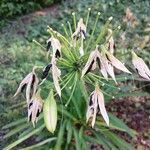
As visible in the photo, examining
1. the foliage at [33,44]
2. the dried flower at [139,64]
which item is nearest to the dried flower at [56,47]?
the dried flower at [139,64]

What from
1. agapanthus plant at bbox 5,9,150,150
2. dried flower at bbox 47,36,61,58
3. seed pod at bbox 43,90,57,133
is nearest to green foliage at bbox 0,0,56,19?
agapanthus plant at bbox 5,9,150,150

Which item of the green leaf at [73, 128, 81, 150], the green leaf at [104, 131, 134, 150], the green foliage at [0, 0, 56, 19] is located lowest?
the green leaf at [104, 131, 134, 150]

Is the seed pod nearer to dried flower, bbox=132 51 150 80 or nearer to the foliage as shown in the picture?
dried flower, bbox=132 51 150 80

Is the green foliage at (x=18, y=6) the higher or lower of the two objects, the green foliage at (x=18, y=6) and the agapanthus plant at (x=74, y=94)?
the higher

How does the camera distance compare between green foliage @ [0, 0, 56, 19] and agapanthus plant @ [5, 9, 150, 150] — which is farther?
green foliage @ [0, 0, 56, 19]

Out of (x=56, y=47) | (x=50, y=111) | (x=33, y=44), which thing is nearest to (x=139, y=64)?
(x=56, y=47)

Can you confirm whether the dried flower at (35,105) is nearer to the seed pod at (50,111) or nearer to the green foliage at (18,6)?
the seed pod at (50,111)

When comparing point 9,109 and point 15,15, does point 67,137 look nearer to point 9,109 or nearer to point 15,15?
point 9,109

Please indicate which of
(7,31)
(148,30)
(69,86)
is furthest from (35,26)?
(69,86)

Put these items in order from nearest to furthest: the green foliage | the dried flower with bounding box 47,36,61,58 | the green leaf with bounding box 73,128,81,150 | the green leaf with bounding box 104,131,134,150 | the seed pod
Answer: the seed pod
the dried flower with bounding box 47,36,61,58
the green leaf with bounding box 73,128,81,150
the green leaf with bounding box 104,131,134,150
the green foliage

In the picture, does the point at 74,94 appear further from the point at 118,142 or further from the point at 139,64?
the point at 139,64
